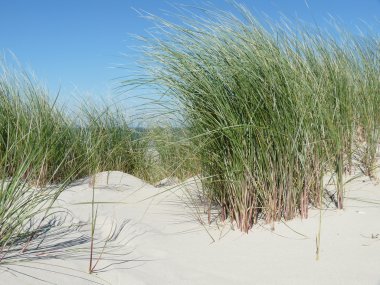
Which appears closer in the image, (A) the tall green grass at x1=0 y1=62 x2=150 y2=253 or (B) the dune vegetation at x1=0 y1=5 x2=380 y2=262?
(B) the dune vegetation at x1=0 y1=5 x2=380 y2=262

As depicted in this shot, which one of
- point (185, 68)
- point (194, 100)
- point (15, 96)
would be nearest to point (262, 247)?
point (194, 100)

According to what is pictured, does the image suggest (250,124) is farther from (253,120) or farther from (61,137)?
(61,137)

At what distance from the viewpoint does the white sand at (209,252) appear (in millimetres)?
1755

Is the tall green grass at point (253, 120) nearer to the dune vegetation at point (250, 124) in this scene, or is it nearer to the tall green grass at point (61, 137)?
the dune vegetation at point (250, 124)

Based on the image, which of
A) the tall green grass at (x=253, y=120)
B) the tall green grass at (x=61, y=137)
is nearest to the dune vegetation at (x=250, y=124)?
the tall green grass at (x=253, y=120)

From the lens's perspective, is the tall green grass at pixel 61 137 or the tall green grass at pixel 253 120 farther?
the tall green grass at pixel 61 137

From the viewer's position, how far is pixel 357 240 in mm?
2074

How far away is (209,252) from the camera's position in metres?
2.15

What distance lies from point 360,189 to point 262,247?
904mm

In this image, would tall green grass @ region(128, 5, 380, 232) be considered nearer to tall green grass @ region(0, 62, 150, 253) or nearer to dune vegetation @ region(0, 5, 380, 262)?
dune vegetation @ region(0, 5, 380, 262)

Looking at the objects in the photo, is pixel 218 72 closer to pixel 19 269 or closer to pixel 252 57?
pixel 252 57

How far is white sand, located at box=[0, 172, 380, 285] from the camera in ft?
5.76

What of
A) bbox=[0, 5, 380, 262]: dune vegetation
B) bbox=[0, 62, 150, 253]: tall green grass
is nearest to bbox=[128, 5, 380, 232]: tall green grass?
bbox=[0, 5, 380, 262]: dune vegetation

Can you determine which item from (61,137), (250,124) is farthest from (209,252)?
(61,137)
